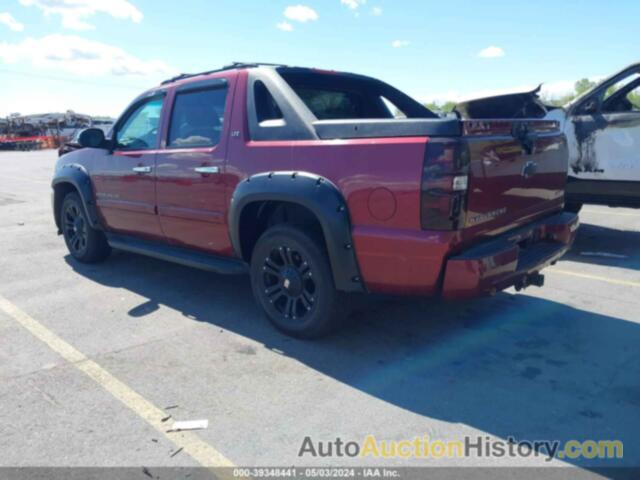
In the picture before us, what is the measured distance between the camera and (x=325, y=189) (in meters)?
3.48

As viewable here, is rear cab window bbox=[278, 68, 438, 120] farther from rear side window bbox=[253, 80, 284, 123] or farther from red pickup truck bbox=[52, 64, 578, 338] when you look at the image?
rear side window bbox=[253, 80, 284, 123]

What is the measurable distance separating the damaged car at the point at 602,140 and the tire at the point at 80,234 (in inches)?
183

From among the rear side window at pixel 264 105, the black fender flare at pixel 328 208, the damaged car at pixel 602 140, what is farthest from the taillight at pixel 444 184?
the damaged car at pixel 602 140

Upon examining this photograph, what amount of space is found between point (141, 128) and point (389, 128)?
3008 millimetres

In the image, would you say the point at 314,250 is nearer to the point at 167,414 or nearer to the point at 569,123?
the point at 167,414

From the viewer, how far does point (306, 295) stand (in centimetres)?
392

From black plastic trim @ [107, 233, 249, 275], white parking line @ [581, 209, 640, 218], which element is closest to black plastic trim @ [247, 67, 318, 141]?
black plastic trim @ [107, 233, 249, 275]

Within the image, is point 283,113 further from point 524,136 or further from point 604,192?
point 604,192

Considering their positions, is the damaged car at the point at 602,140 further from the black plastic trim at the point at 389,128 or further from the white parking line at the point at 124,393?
the white parking line at the point at 124,393

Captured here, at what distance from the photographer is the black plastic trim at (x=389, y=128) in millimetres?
3066

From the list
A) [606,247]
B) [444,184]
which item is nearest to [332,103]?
[444,184]

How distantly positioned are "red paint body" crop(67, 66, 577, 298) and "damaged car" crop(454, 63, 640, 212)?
289 centimetres

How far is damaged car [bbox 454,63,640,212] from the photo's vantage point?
6.61m

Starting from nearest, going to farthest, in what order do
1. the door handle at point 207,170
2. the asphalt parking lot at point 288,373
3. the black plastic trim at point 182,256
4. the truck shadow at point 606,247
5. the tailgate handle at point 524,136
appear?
the asphalt parking lot at point 288,373 < the tailgate handle at point 524,136 < the door handle at point 207,170 < the black plastic trim at point 182,256 < the truck shadow at point 606,247
